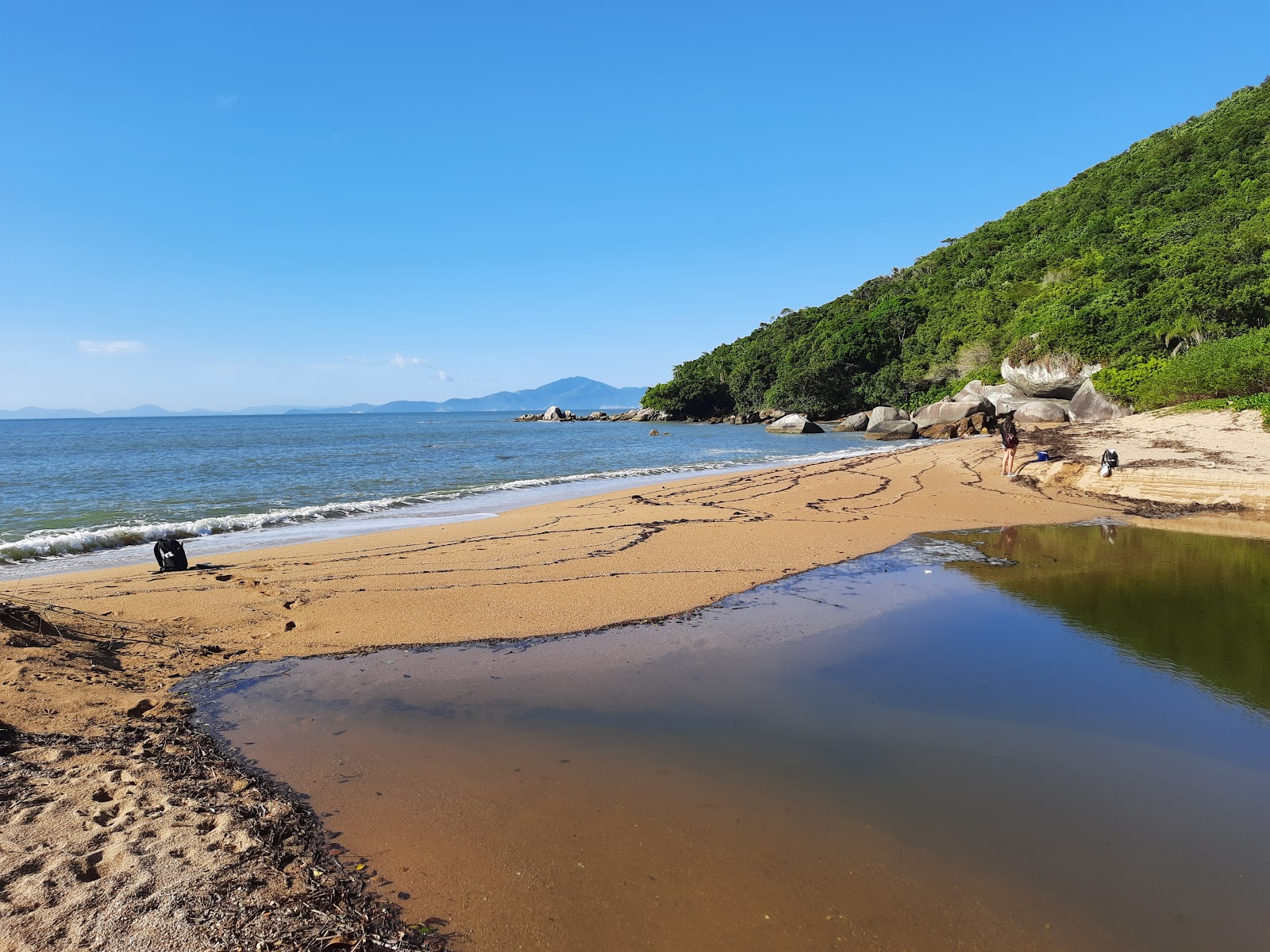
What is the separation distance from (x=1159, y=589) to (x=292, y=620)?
10352 millimetres

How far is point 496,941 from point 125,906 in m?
1.58

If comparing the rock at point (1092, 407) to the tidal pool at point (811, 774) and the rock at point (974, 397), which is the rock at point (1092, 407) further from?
the tidal pool at point (811, 774)

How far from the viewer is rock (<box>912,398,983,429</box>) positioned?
3797cm

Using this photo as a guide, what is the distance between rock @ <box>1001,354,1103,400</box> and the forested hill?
2.21ft

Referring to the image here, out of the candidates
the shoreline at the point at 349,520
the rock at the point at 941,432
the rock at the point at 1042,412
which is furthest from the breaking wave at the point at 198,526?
the rock at the point at 1042,412

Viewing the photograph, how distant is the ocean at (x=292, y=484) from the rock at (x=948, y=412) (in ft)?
14.5

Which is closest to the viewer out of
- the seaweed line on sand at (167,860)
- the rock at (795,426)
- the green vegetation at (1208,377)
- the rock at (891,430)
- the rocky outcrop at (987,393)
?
the seaweed line on sand at (167,860)

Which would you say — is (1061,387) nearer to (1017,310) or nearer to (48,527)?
(1017,310)

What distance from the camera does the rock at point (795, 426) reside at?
169 ft

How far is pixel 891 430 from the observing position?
42250 millimetres

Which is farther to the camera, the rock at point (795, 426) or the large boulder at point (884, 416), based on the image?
the rock at point (795, 426)

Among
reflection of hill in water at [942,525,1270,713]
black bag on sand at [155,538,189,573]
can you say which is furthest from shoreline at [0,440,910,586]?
reflection of hill in water at [942,525,1270,713]

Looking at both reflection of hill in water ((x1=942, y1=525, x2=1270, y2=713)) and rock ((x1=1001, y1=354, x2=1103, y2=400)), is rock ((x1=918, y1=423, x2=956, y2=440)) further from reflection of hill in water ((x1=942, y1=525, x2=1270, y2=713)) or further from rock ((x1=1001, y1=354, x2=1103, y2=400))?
reflection of hill in water ((x1=942, y1=525, x2=1270, y2=713))

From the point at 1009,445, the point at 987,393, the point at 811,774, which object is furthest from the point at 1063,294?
the point at 811,774
